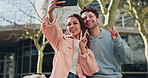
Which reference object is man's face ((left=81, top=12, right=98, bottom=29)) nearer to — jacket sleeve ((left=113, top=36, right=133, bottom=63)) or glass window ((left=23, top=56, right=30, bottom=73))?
jacket sleeve ((left=113, top=36, right=133, bottom=63))

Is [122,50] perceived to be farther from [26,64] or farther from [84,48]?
[26,64]

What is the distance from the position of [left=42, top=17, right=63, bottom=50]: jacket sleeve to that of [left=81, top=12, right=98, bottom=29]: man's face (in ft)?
1.53

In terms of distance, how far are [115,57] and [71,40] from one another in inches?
22.7

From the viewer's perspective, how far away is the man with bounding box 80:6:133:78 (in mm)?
2978

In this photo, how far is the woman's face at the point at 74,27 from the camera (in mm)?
2930

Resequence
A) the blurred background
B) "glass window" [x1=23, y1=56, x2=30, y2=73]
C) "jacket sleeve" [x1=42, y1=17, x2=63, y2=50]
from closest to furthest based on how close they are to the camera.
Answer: "jacket sleeve" [x1=42, y1=17, x2=63, y2=50] → the blurred background → "glass window" [x1=23, y1=56, x2=30, y2=73]

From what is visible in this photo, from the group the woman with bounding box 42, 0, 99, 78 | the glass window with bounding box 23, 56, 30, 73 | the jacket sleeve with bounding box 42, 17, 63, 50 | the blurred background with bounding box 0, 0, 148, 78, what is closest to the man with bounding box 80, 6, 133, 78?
the woman with bounding box 42, 0, 99, 78

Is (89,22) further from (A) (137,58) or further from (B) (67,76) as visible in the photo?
(A) (137,58)

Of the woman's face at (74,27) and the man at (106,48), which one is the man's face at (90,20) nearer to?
the man at (106,48)

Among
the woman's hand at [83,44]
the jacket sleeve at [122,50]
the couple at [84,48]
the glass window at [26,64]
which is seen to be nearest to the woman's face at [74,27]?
the couple at [84,48]

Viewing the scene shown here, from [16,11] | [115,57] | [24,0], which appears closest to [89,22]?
[115,57]

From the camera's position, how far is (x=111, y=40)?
3133mm

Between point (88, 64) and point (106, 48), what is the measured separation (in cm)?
35

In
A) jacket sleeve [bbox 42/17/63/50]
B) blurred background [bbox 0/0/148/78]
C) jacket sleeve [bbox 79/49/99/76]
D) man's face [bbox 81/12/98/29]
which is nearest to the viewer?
jacket sleeve [bbox 42/17/63/50]
